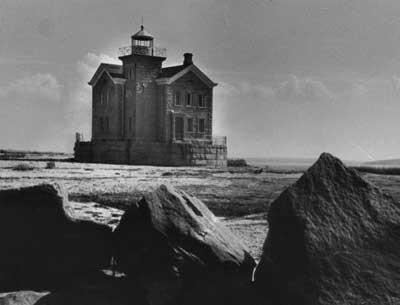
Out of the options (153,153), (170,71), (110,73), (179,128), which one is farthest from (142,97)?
(153,153)

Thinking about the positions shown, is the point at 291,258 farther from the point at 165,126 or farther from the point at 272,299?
the point at 165,126

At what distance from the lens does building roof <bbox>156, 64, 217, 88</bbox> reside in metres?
42.0

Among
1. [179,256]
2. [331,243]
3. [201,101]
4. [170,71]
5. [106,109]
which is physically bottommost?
[179,256]

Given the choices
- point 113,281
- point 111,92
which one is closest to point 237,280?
point 113,281

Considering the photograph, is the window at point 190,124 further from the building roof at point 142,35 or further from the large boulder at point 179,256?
the large boulder at point 179,256

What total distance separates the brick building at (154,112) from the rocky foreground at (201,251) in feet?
111

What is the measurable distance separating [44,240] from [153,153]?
34.0 m

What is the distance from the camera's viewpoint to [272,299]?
16.7ft

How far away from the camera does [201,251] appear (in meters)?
5.19

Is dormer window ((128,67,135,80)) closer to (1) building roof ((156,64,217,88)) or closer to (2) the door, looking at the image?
(1) building roof ((156,64,217,88))

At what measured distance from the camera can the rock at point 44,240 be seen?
563 centimetres

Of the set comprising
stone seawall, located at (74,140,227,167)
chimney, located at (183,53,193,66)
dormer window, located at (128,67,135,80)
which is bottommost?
stone seawall, located at (74,140,227,167)

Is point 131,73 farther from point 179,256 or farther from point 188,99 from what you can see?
point 179,256

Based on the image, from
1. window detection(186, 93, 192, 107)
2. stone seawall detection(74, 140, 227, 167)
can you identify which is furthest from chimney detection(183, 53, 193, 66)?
stone seawall detection(74, 140, 227, 167)
